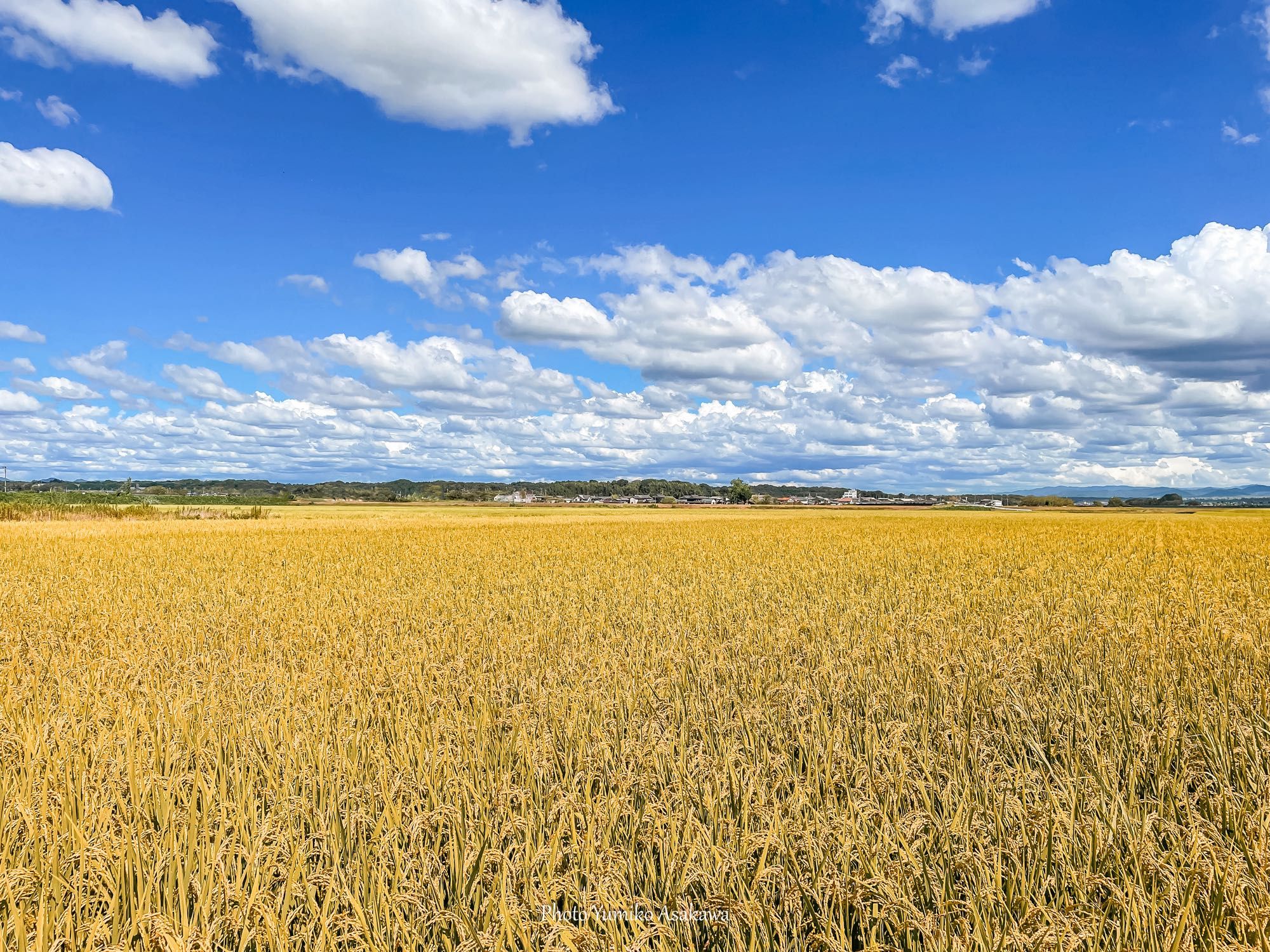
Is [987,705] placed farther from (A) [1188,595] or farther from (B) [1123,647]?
(A) [1188,595]

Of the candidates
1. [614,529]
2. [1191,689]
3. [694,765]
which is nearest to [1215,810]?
[1191,689]

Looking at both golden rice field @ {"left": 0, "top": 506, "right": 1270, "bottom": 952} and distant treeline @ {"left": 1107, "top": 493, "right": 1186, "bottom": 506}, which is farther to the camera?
distant treeline @ {"left": 1107, "top": 493, "right": 1186, "bottom": 506}

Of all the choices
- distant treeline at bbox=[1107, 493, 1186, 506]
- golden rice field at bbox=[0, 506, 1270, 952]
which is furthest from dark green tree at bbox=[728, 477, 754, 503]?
golden rice field at bbox=[0, 506, 1270, 952]

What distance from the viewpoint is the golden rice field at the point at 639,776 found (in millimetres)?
3213

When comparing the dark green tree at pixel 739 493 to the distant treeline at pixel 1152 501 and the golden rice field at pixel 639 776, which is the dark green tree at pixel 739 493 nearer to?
the distant treeline at pixel 1152 501

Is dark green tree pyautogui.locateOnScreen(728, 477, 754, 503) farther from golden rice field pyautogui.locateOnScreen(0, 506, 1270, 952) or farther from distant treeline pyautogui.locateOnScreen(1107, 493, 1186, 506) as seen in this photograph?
golden rice field pyautogui.locateOnScreen(0, 506, 1270, 952)

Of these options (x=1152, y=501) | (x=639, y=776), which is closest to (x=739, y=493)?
(x=1152, y=501)

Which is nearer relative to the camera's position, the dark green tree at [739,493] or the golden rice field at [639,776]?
the golden rice field at [639,776]

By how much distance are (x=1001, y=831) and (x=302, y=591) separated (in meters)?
12.7

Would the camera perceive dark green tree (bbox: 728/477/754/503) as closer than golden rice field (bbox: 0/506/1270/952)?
No

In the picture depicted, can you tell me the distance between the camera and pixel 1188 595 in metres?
12.5

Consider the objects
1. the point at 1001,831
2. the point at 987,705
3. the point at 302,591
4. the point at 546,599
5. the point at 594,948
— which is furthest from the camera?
the point at 302,591

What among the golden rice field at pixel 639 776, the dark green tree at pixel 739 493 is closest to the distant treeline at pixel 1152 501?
the dark green tree at pixel 739 493

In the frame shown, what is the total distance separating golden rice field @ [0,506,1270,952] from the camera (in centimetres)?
321
